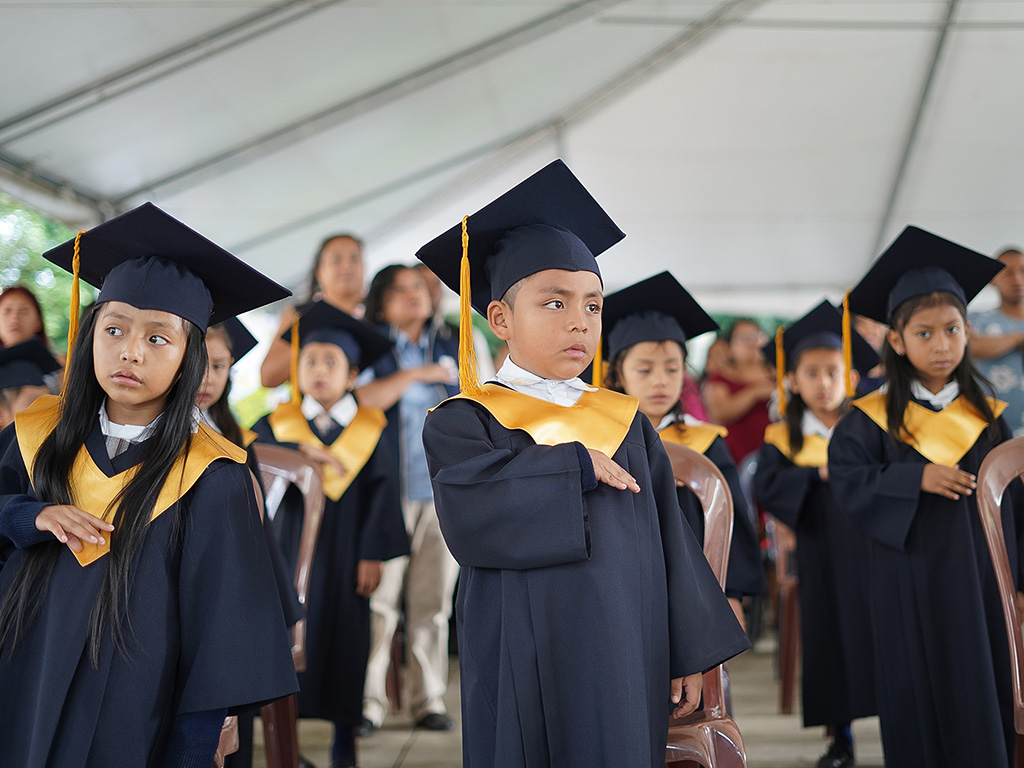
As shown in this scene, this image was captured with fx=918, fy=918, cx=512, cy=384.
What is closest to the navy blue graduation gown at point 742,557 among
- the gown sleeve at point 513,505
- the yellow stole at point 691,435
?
the yellow stole at point 691,435

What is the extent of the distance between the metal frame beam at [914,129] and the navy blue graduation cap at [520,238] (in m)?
4.97

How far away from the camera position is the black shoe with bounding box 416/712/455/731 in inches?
151

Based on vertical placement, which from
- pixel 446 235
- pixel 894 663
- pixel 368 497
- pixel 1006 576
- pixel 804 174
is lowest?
pixel 894 663

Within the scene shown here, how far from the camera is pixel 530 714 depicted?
1819 millimetres

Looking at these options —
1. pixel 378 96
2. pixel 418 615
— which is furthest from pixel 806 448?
pixel 378 96

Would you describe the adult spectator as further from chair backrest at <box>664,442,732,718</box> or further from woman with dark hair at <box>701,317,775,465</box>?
chair backrest at <box>664,442,732,718</box>

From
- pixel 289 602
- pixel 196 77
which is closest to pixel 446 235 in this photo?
pixel 289 602

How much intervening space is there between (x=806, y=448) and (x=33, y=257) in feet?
13.3

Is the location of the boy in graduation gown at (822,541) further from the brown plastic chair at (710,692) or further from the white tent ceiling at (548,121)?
the white tent ceiling at (548,121)

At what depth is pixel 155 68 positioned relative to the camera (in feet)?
14.6

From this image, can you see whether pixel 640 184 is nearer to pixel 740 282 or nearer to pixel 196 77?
pixel 740 282

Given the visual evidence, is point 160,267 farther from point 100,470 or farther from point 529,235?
point 529,235

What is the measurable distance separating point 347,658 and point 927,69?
220 inches

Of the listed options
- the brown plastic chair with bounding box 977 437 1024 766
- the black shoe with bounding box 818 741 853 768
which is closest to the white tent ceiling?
the brown plastic chair with bounding box 977 437 1024 766
